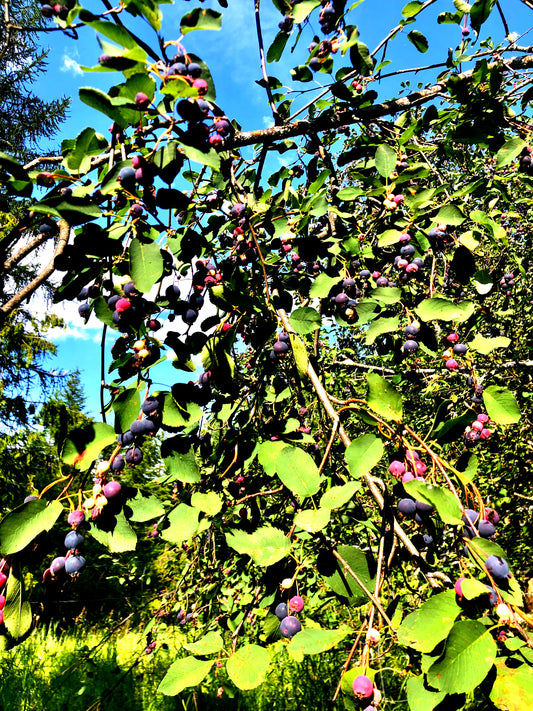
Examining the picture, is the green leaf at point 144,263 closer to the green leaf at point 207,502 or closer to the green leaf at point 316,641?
the green leaf at point 207,502

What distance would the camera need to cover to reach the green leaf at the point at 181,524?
2.93 ft

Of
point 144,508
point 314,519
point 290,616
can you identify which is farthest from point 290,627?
point 144,508

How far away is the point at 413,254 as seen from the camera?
1503 mm

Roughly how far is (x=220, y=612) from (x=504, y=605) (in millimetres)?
2429

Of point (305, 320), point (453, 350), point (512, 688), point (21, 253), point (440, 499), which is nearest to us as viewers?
point (512, 688)

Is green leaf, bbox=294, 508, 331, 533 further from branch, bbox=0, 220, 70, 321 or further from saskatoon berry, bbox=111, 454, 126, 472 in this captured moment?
branch, bbox=0, 220, 70, 321

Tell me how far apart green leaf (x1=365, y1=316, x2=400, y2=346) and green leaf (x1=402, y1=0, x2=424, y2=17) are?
3.39ft

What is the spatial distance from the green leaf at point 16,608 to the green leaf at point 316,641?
459 mm

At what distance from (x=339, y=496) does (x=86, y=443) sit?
1.67 ft

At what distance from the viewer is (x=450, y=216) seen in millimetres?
1252

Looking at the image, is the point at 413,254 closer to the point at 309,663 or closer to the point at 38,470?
the point at 309,663

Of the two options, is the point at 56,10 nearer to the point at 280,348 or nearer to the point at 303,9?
the point at 303,9

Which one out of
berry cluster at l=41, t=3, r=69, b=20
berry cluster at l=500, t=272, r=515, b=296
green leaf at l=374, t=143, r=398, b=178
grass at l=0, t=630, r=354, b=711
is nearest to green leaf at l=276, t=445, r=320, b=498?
green leaf at l=374, t=143, r=398, b=178

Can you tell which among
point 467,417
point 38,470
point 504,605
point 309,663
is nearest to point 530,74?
point 467,417
